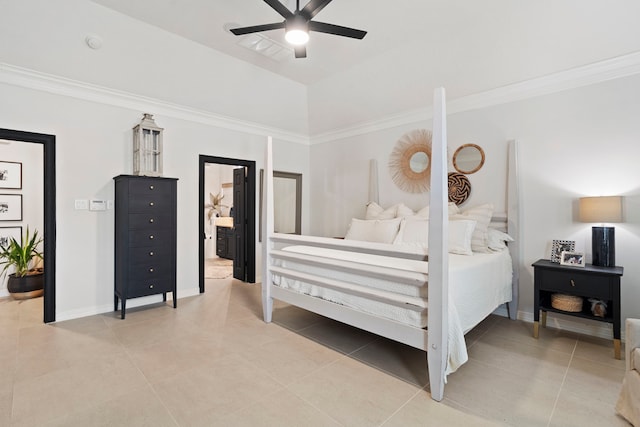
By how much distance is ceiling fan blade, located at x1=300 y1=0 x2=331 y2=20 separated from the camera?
2321 mm

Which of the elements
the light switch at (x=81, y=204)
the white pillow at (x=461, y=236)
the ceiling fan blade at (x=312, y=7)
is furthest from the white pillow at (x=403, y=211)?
the light switch at (x=81, y=204)

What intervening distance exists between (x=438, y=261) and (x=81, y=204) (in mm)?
3670

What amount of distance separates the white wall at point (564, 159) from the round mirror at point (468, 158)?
0.22 ft

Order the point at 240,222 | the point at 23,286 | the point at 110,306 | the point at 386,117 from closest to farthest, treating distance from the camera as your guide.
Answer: the point at 110,306 < the point at 23,286 < the point at 386,117 < the point at 240,222

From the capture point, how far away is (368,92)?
4.36 metres

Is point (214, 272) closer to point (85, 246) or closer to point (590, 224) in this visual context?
point (85, 246)

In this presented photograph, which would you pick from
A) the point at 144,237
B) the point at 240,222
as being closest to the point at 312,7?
the point at 144,237

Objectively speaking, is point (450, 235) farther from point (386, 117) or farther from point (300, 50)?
point (300, 50)

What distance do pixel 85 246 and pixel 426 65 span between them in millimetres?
4358

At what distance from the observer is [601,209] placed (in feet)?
8.88

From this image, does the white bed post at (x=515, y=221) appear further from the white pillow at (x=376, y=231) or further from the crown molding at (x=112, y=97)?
the crown molding at (x=112, y=97)

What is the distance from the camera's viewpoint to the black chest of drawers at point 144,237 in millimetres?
3414

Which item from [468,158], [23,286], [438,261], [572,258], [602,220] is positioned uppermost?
[468,158]

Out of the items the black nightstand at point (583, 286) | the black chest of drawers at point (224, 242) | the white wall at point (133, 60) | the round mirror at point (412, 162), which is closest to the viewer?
the black nightstand at point (583, 286)
